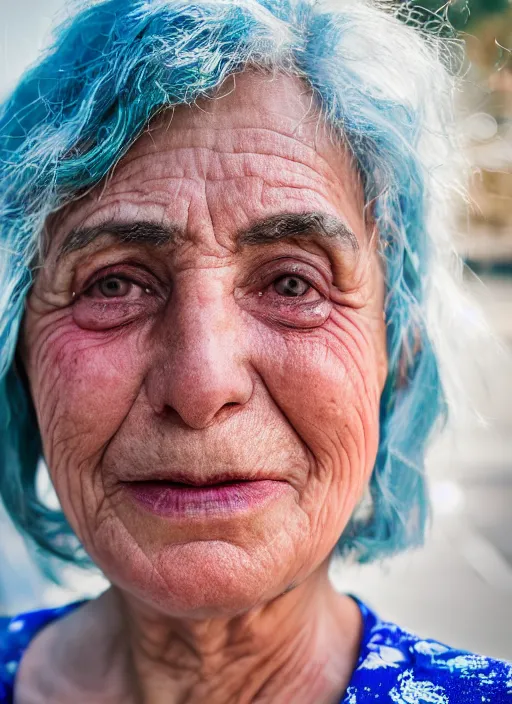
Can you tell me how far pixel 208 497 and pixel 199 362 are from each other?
28 centimetres

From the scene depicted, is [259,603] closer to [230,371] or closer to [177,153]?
[230,371]

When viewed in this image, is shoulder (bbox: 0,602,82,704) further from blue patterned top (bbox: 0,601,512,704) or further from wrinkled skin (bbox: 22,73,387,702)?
blue patterned top (bbox: 0,601,512,704)

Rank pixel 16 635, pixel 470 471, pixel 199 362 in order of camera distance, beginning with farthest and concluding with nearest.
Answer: pixel 470 471, pixel 16 635, pixel 199 362

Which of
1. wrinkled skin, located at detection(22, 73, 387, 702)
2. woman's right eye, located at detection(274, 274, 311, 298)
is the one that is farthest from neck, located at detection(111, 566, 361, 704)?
woman's right eye, located at detection(274, 274, 311, 298)

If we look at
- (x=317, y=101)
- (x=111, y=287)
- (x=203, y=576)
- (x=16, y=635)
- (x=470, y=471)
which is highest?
(x=470, y=471)

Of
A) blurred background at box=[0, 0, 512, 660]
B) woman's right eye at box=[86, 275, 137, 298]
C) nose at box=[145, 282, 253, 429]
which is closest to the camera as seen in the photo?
nose at box=[145, 282, 253, 429]

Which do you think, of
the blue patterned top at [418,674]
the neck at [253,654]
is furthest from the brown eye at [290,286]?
the blue patterned top at [418,674]

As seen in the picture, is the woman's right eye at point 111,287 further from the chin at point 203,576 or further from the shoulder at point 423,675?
the shoulder at point 423,675

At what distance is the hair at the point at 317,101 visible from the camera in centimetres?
170

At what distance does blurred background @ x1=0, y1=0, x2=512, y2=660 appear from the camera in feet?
6.65

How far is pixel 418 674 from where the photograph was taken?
1728mm

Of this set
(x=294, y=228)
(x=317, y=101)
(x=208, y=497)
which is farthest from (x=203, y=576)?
(x=317, y=101)

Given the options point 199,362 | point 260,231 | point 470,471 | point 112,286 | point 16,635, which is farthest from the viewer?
point 470,471

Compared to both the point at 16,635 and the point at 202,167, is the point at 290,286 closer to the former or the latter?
the point at 202,167
